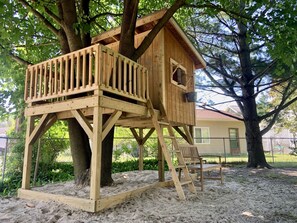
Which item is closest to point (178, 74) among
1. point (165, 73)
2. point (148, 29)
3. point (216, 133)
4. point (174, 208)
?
point (165, 73)

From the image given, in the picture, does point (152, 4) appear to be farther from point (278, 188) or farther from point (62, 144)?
point (278, 188)

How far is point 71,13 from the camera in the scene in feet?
18.9

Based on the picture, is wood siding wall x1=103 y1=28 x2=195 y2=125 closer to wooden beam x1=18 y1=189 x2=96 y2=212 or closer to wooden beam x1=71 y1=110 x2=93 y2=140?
wooden beam x1=71 y1=110 x2=93 y2=140

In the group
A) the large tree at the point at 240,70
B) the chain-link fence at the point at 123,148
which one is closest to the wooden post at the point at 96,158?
the chain-link fence at the point at 123,148

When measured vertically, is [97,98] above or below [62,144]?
above

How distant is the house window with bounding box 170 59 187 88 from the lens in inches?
285

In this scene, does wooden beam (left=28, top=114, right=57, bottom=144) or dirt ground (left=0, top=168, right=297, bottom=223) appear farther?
wooden beam (left=28, top=114, right=57, bottom=144)

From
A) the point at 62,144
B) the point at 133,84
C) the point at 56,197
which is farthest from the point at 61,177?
the point at 133,84

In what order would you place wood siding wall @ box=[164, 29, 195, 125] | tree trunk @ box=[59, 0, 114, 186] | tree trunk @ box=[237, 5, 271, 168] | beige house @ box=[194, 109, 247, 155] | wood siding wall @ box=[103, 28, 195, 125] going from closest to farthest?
tree trunk @ box=[59, 0, 114, 186], wood siding wall @ box=[103, 28, 195, 125], wood siding wall @ box=[164, 29, 195, 125], tree trunk @ box=[237, 5, 271, 168], beige house @ box=[194, 109, 247, 155]

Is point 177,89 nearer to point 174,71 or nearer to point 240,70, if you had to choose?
point 174,71

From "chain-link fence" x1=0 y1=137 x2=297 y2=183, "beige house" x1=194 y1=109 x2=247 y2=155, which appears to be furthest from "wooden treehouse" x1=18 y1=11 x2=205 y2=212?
"beige house" x1=194 y1=109 x2=247 y2=155

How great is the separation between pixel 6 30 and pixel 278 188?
794 cm

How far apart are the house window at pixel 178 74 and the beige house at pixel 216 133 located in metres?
10.6

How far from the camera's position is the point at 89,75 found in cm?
445
